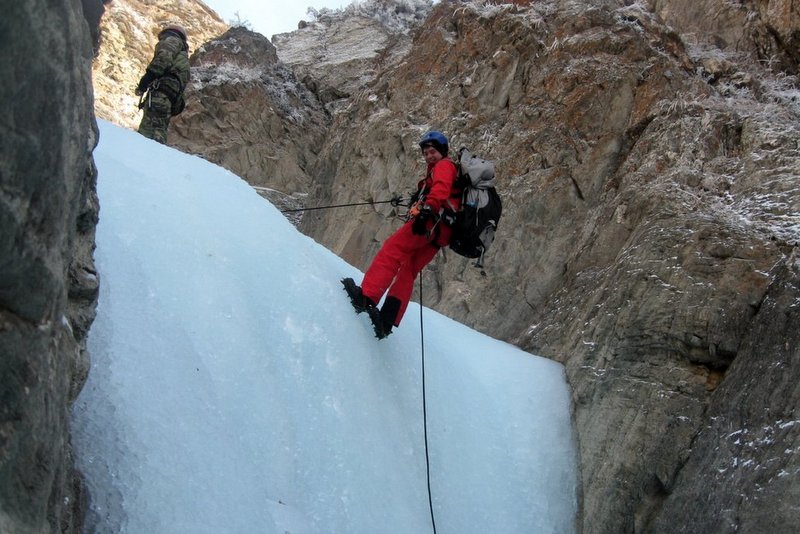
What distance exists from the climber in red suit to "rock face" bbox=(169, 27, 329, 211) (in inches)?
457

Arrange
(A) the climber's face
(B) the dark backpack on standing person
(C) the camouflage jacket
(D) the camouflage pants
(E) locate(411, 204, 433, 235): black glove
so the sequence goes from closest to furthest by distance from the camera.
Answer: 1. (E) locate(411, 204, 433, 235): black glove
2. (B) the dark backpack on standing person
3. (A) the climber's face
4. (C) the camouflage jacket
5. (D) the camouflage pants

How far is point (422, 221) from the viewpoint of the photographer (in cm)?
472

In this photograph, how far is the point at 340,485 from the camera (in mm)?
3713

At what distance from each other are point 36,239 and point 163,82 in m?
6.40

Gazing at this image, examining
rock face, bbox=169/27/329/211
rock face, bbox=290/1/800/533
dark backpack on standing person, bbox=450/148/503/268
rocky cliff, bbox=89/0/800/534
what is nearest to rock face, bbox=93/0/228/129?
rock face, bbox=169/27/329/211

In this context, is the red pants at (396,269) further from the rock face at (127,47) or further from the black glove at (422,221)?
the rock face at (127,47)

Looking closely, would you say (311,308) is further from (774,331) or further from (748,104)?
(748,104)

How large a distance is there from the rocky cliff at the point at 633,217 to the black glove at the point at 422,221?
181 cm

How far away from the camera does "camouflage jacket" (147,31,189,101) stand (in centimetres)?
776

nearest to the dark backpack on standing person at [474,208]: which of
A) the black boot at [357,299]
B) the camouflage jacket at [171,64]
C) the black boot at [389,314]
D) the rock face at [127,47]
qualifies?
the black boot at [389,314]

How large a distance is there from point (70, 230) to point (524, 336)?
16.2 ft

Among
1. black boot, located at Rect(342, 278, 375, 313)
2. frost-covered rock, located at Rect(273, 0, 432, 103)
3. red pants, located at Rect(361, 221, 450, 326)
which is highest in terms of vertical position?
frost-covered rock, located at Rect(273, 0, 432, 103)

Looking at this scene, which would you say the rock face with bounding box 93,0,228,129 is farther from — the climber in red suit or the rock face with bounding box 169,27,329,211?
the climber in red suit

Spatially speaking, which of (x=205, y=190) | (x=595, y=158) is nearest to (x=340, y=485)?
(x=205, y=190)
